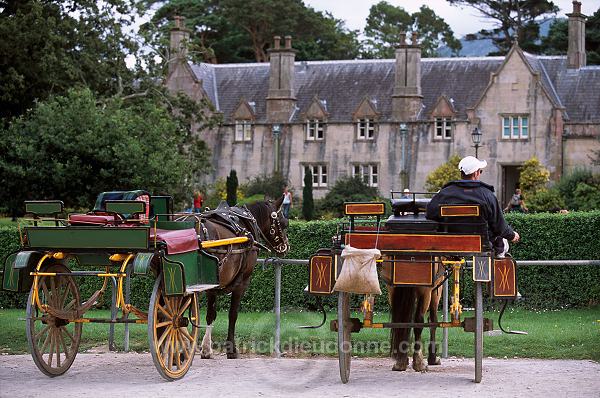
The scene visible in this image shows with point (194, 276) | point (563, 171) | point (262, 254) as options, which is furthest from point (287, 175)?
point (194, 276)

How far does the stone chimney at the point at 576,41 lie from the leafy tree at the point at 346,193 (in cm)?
1397

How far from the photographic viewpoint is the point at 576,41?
68.8 metres

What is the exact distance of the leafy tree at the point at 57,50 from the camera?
135 ft

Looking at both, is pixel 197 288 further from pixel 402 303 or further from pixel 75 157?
pixel 75 157

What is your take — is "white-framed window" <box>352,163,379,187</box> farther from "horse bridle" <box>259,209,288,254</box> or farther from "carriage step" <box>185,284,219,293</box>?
"carriage step" <box>185,284,219,293</box>

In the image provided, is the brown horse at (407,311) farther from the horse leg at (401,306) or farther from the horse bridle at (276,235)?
the horse bridle at (276,235)

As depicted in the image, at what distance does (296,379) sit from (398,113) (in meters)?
57.8

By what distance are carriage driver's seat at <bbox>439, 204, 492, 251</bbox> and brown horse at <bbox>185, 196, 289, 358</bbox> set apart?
295cm

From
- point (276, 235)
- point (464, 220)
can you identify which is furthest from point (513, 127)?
point (464, 220)

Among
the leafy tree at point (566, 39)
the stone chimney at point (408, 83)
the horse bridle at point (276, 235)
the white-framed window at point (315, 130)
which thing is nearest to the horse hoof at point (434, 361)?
the horse bridle at point (276, 235)

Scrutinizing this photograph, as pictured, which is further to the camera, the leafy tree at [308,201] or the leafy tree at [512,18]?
the leafy tree at [512,18]

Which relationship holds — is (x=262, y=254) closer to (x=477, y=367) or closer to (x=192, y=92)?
(x=477, y=367)

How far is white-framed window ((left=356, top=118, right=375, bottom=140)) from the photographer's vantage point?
7062 centimetres

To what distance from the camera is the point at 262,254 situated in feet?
66.6
